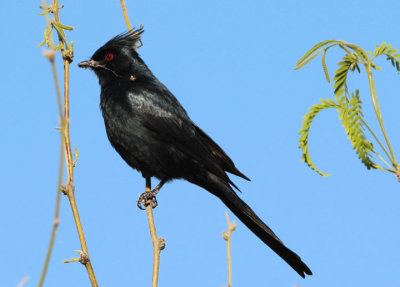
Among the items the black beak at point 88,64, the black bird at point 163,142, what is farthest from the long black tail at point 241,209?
the black beak at point 88,64

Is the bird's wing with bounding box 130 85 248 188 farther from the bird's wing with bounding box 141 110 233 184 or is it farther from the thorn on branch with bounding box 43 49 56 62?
the thorn on branch with bounding box 43 49 56 62

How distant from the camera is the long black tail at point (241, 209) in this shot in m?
4.90

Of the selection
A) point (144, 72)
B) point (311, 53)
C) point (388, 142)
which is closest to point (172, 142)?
point (144, 72)

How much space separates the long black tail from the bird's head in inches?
56.3

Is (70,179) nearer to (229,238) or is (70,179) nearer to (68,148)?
(68,148)

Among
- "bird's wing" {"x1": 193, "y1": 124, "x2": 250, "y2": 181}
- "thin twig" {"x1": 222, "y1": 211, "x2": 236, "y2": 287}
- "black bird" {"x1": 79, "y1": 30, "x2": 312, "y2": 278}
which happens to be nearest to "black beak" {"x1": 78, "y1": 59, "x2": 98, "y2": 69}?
"black bird" {"x1": 79, "y1": 30, "x2": 312, "y2": 278}

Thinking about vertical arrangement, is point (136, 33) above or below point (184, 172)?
above

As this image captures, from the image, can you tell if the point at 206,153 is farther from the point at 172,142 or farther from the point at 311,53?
→ the point at 311,53

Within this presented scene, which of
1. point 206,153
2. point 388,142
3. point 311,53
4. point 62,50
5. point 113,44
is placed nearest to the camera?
point 388,142

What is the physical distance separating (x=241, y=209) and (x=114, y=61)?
2202mm

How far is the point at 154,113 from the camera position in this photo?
5.81m

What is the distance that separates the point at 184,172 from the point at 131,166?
551 millimetres

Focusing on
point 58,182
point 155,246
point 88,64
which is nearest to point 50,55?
point 58,182

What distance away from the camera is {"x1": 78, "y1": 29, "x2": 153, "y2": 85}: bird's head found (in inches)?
245
